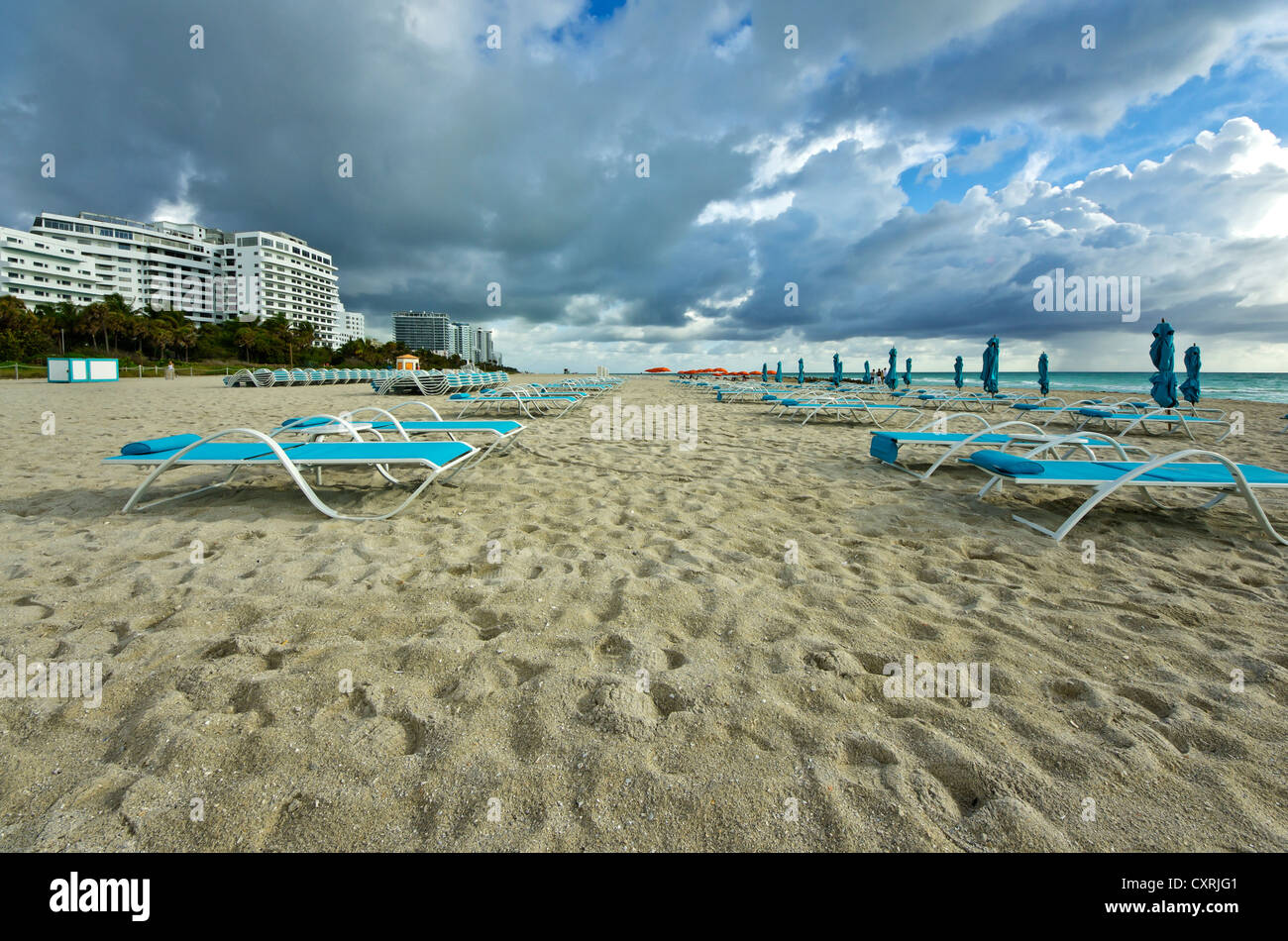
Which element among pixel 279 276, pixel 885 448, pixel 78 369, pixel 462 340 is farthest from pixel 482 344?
pixel 885 448

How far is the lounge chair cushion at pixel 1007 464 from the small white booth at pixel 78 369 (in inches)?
1257

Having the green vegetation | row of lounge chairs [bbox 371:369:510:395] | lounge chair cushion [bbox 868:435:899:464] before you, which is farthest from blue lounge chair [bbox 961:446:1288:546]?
the green vegetation

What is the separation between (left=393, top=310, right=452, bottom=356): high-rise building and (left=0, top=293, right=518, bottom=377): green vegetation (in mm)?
40226

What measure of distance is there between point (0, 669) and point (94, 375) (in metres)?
31.3

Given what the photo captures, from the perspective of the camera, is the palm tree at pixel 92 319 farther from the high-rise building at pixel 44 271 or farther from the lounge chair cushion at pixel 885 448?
the lounge chair cushion at pixel 885 448

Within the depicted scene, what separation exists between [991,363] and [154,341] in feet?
220

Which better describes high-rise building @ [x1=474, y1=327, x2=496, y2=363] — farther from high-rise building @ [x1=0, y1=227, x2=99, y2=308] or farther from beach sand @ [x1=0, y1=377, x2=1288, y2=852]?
beach sand @ [x1=0, y1=377, x2=1288, y2=852]

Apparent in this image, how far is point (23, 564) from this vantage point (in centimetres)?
281

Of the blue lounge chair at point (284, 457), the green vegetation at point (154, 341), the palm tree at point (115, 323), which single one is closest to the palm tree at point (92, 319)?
the green vegetation at point (154, 341)

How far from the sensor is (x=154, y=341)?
51.5m

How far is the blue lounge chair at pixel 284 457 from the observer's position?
145 inches

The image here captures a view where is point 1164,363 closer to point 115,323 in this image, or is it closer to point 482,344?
point 115,323
